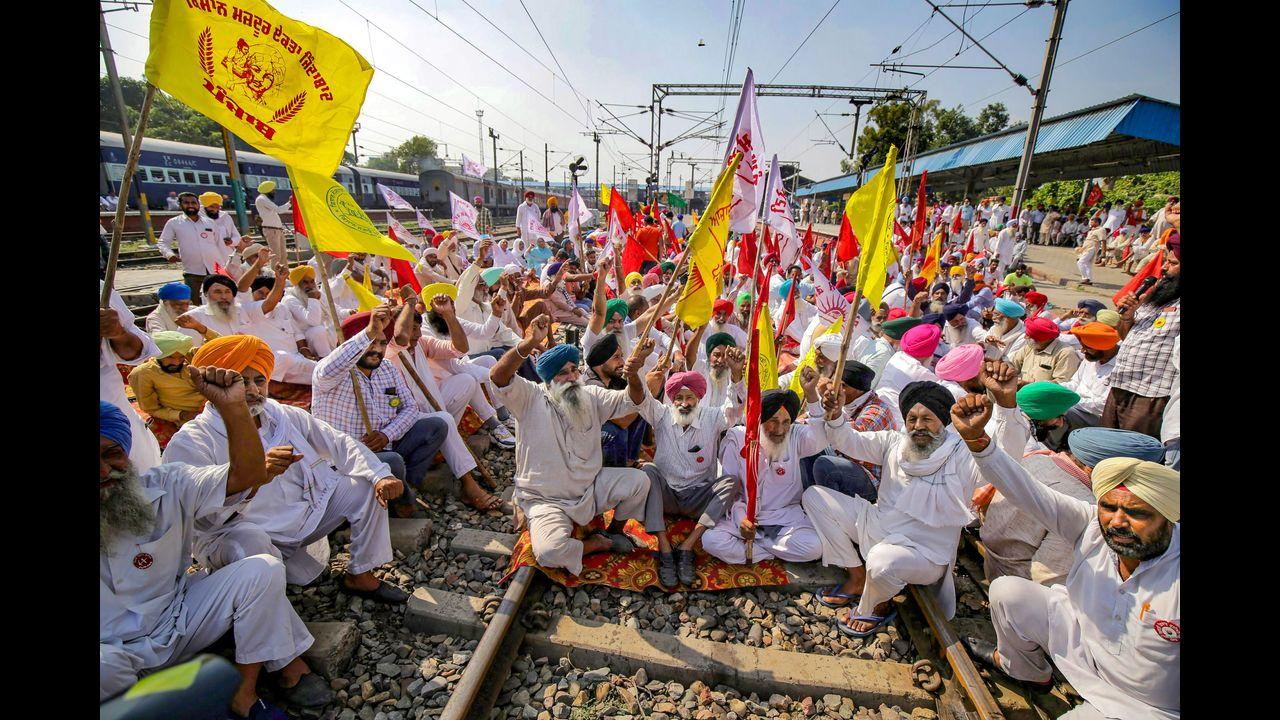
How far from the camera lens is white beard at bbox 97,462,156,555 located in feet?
7.72

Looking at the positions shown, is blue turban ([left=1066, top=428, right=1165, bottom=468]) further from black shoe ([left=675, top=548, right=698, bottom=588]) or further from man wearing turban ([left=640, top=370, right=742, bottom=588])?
black shoe ([left=675, top=548, right=698, bottom=588])

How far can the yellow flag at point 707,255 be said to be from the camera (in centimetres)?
446

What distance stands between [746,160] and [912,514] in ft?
10.7

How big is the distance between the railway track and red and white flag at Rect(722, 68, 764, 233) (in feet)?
11.1

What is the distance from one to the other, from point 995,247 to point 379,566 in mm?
15121

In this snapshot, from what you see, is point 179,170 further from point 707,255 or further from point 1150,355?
point 1150,355

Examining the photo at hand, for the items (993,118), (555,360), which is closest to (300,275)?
(555,360)

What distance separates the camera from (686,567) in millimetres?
3887

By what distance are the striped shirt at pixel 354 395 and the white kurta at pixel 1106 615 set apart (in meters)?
4.20

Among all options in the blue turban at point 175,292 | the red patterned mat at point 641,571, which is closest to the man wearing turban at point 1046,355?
the red patterned mat at point 641,571

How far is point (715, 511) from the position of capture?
4.16 m

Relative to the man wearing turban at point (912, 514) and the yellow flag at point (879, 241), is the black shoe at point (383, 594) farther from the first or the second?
the yellow flag at point (879, 241)

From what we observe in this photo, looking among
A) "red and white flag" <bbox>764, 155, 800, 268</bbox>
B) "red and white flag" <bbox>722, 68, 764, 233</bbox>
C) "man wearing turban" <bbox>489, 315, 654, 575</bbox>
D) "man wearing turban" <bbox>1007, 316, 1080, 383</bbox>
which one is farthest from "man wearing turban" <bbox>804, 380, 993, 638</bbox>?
"red and white flag" <bbox>764, 155, 800, 268</bbox>
